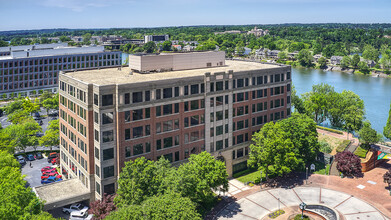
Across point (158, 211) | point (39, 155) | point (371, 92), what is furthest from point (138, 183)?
point (371, 92)

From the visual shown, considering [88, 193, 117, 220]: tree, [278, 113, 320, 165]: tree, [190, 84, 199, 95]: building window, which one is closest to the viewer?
[88, 193, 117, 220]: tree

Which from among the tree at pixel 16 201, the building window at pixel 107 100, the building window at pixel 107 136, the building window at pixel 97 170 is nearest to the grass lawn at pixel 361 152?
the building window at pixel 107 136

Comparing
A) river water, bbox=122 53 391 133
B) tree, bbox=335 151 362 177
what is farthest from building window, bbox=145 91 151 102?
river water, bbox=122 53 391 133

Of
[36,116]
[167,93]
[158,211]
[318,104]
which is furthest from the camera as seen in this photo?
[36,116]

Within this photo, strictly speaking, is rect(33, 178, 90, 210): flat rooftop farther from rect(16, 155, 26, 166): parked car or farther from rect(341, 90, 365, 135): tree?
rect(341, 90, 365, 135): tree

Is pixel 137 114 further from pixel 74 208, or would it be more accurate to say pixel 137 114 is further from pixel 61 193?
pixel 74 208

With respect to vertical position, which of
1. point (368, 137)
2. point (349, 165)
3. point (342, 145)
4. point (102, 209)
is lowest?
point (102, 209)
